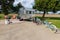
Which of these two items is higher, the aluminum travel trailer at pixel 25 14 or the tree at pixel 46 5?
the tree at pixel 46 5

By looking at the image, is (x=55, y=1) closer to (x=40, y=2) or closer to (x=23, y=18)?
(x=40, y=2)

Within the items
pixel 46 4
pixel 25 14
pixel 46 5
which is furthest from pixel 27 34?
pixel 46 4

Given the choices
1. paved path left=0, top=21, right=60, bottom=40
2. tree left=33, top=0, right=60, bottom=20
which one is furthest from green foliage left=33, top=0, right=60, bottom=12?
paved path left=0, top=21, right=60, bottom=40

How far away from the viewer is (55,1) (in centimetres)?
4562

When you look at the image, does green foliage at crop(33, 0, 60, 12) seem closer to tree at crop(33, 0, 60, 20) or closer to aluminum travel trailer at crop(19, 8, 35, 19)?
tree at crop(33, 0, 60, 20)

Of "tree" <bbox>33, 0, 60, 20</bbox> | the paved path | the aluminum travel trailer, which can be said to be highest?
the paved path

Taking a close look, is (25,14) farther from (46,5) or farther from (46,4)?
(46,4)

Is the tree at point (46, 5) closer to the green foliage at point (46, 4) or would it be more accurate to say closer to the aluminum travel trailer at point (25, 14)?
the green foliage at point (46, 4)

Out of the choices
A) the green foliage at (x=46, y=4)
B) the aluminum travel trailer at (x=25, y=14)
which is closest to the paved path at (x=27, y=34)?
the aluminum travel trailer at (x=25, y=14)

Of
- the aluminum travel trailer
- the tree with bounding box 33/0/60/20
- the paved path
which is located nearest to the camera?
the paved path

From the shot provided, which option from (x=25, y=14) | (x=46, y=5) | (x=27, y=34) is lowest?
(x=25, y=14)

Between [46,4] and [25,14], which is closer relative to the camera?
[25,14]

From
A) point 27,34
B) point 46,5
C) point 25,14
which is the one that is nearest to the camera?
point 27,34

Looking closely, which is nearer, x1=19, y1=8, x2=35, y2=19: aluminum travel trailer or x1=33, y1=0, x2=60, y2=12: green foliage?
x1=19, y1=8, x2=35, y2=19: aluminum travel trailer
